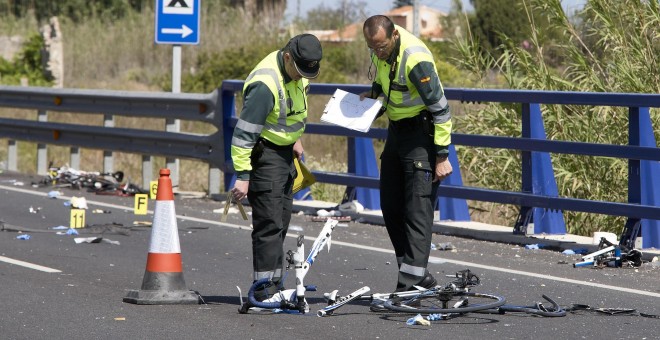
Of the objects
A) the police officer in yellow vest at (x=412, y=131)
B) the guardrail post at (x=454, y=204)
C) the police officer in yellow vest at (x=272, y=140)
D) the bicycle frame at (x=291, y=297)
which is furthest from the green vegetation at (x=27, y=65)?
the bicycle frame at (x=291, y=297)

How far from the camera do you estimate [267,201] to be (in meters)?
7.70

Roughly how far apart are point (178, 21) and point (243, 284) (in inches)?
299

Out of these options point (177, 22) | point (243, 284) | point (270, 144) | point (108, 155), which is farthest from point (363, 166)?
point (270, 144)

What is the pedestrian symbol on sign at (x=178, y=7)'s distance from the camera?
1587 cm

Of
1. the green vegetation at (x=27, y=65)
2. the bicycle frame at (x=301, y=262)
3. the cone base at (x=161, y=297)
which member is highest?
Result: the green vegetation at (x=27, y=65)

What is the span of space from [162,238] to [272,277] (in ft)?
2.58

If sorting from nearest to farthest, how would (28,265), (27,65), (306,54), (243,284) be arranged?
1. (306,54)
2. (243,284)
3. (28,265)
4. (27,65)

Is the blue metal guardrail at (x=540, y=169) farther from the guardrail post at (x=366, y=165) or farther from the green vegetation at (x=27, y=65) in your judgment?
the green vegetation at (x=27, y=65)

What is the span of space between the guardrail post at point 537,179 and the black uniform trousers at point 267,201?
12.8ft

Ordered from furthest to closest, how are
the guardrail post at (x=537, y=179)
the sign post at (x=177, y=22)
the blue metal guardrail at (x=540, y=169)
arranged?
the sign post at (x=177, y=22) → the guardrail post at (x=537, y=179) → the blue metal guardrail at (x=540, y=169)

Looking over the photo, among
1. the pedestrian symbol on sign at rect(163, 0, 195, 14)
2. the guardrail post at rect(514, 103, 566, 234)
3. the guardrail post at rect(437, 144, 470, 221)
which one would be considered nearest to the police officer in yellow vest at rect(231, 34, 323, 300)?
the guardrail post at rect(514, 103, 566, 234)

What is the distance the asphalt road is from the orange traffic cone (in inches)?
3.5

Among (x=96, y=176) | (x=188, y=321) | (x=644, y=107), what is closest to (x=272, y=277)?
(x=188, y=321)

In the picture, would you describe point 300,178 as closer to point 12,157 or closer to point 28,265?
point 28,265
